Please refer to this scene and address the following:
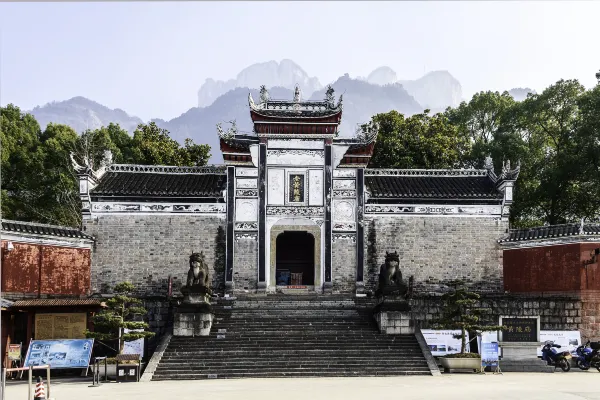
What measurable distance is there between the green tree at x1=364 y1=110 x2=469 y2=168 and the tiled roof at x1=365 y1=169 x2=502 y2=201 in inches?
273

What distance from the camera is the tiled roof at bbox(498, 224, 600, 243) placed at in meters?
26.7

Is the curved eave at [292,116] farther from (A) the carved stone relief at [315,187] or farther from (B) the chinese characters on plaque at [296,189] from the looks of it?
(B) the chinese characters on plaque at [296,189]

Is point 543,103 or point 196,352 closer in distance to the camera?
point 196,352

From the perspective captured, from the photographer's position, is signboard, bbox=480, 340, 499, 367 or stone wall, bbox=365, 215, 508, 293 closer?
signboard, bbox=480, 340, 499, 367

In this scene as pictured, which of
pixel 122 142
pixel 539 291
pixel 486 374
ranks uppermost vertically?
pixel 122 142

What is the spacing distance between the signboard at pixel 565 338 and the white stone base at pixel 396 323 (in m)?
4.48

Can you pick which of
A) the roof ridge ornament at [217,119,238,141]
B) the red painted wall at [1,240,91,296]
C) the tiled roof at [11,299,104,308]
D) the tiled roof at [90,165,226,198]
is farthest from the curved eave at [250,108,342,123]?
the tiled roof at [11,299,104,308]

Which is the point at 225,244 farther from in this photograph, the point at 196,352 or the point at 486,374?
the point at 486,374

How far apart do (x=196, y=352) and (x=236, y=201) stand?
348 inches

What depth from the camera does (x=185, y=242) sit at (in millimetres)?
29609

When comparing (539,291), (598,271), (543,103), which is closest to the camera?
(598,271)

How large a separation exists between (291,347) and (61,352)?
6917mm

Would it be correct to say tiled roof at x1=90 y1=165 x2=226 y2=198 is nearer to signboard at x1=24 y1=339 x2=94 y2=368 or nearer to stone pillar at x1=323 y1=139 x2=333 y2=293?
stone pillar at x1=323 y1=139 x2=333 y2=293

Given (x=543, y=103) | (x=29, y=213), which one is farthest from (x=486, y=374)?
(x=29, y=213)
